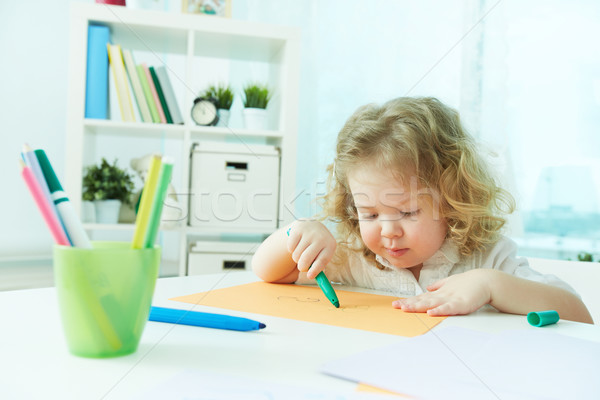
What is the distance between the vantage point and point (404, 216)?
88cm

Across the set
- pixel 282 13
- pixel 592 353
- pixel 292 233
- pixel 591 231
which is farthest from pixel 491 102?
pixel 592 353

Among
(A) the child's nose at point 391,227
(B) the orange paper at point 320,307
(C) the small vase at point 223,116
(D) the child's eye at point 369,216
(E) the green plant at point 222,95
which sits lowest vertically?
(B) the orange paper at point 320,307

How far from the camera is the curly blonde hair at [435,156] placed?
927 millimetres

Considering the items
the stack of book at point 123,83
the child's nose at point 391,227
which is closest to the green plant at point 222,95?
the stack of book at point 123,83

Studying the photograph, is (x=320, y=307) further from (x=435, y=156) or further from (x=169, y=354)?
(x=435, y=156)

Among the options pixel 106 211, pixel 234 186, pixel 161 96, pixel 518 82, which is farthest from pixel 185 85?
pixel 518 82

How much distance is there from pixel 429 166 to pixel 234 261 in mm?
1089

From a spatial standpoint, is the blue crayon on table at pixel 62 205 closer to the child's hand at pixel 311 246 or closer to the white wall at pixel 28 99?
the child's hand at pixel 311 246

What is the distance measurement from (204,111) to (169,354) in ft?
5.25

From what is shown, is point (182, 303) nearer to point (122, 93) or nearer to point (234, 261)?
point (234, 261)

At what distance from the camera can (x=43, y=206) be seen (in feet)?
1.15

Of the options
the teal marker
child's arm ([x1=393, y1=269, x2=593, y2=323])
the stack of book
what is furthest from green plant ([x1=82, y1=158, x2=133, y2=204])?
child's arm ([x1=393, y1=269, x2=593, y2=323])

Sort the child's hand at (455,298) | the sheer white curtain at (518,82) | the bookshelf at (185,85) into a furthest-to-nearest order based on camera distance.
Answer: the sheer white curtain at (518,82) < the bookshelf at (185,85) < the child's hand at (455,298)

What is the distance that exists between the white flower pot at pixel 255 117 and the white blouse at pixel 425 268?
112 cm
